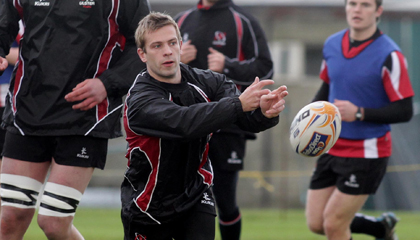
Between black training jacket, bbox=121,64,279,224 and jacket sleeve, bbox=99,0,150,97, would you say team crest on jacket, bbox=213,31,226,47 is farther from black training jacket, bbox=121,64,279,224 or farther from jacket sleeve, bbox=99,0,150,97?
black training jacket, bbox=121,64,279,224

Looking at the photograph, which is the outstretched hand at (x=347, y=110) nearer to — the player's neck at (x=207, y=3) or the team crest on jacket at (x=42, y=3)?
the player's neck at (x=207, y=3)

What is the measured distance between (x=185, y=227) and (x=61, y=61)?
1.47 meters

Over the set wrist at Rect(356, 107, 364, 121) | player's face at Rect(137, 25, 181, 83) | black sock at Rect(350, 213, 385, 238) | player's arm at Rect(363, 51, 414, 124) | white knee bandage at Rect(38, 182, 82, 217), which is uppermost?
player's arm at Rect(363, 51, 414, 124)

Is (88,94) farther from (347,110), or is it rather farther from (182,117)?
(347,110)

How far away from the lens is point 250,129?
395cm

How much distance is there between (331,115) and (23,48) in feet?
7.43

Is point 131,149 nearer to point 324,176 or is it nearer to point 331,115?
point 331,115

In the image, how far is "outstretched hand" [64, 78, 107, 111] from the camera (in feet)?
14.8

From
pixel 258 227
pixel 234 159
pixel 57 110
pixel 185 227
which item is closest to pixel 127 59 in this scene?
pixel 57 110

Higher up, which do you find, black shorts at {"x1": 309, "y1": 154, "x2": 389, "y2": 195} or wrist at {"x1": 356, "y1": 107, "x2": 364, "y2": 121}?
wrist at {"x1": 356, "y1": 107, "x2": 364, "y2": 121}

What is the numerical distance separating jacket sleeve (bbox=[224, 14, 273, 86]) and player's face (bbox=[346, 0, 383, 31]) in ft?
Result: 2.84

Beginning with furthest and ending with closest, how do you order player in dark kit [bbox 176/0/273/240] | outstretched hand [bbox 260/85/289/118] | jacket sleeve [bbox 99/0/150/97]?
1. player in dark kit [bbox 176/0/273/240]
2. jacket sleeve [bbox 99/0/150/97]
3. outstretched hand [bbox 260/85/289/118]

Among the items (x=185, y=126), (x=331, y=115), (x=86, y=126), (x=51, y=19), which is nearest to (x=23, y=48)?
(x=51, y=19)

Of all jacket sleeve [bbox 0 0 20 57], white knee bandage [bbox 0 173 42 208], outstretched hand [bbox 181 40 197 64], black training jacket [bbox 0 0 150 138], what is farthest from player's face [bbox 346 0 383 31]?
white knee bandage [bbox 0 173 42 208]
